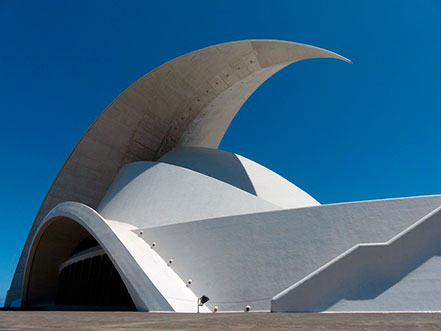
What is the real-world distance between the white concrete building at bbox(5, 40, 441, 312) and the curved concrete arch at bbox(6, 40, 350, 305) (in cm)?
6

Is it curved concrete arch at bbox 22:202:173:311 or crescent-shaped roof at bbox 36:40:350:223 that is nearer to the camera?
curved concrete arch at bbox 22:202:173:311

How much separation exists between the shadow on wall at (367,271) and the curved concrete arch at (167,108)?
10.7 metres

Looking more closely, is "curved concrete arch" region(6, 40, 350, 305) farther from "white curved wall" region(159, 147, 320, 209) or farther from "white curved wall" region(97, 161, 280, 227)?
"white curved wall" region(97, 161, 280, 227)

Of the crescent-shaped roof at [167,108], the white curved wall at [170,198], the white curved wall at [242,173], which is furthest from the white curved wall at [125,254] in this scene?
the white curved wall at [242,173]

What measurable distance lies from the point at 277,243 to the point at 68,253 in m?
12.1

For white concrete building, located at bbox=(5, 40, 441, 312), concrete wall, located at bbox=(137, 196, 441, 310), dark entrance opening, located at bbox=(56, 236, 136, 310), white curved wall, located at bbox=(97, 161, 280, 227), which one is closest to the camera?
white concrete building, located at bbox=(5, 40, 441, 312)

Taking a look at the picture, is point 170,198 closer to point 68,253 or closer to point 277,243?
point 277,243

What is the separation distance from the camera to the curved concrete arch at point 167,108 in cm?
1608

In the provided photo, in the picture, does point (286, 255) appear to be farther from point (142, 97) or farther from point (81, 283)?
point (142, 97)

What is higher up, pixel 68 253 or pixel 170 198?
pixel 170 198

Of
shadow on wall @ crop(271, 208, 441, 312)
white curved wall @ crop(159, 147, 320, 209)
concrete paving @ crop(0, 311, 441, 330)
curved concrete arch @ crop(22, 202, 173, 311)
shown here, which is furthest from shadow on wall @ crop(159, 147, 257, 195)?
concrete paving @ crop(0, 311, 441, 330)

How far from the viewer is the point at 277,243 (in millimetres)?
9125

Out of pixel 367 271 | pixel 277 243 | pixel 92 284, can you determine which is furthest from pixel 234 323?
pixel 92 284

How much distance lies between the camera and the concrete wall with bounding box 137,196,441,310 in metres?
8.55
